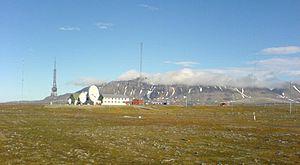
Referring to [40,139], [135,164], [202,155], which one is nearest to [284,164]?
[202,155]

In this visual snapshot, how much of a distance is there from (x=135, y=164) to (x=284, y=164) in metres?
11.6

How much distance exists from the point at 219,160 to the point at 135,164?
7.18m

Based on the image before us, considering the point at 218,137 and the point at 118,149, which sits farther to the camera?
the point at 218,137

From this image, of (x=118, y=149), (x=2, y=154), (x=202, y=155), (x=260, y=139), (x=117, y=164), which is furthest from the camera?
(x=260, y=139)

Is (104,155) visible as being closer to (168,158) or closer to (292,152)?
(168,158)

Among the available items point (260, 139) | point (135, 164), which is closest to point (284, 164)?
point (135, 164)

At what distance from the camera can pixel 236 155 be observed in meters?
35.3

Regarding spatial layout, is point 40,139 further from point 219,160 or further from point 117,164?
point 219,160

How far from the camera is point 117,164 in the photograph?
2883cm

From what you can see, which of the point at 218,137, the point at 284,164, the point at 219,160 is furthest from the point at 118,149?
the point at 218,137

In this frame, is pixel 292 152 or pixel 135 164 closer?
pixel 135 164

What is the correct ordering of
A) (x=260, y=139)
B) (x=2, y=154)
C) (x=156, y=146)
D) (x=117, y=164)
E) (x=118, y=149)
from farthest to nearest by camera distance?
(x=260, y=139) → (x=156, y=146) → (x=118, y=149) → (x=2, y=154) → (x=117, y=164)

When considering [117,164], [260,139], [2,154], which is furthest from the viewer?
[260,139]

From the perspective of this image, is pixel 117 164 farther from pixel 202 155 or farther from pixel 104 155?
pixel 202 155
